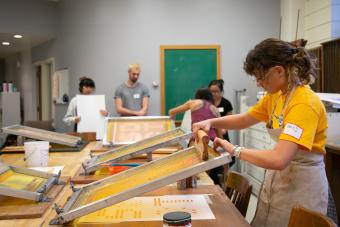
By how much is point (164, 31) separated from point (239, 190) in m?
4.21

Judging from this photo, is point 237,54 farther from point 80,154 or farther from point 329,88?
point 80,154

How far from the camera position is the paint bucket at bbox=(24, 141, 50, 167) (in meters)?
2.25

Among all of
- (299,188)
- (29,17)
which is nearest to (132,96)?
(29,17)

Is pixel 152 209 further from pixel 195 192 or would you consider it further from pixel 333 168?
pixel 333 168

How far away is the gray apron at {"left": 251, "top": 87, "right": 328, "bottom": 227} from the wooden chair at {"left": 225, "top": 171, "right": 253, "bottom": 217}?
11 centimetres

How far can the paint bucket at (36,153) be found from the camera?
88.5 inches

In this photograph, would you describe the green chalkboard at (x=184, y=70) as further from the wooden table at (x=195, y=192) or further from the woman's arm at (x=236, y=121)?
the woman's arm at (x=236, y=121)

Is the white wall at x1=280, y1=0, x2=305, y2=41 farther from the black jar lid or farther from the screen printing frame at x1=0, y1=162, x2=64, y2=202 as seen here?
the black jar lid

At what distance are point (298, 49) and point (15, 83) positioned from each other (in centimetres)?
1037

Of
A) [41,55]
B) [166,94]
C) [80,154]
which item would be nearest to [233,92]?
[166,94]

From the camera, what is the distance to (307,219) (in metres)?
1.21

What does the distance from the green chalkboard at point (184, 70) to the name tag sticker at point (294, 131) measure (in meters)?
4.26

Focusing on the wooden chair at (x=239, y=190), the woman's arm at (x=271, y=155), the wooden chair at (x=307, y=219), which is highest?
the woman's arm at (x=271, y=155)

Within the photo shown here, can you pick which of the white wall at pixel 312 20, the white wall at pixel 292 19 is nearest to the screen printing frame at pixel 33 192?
the white wall at pixel 312 20
